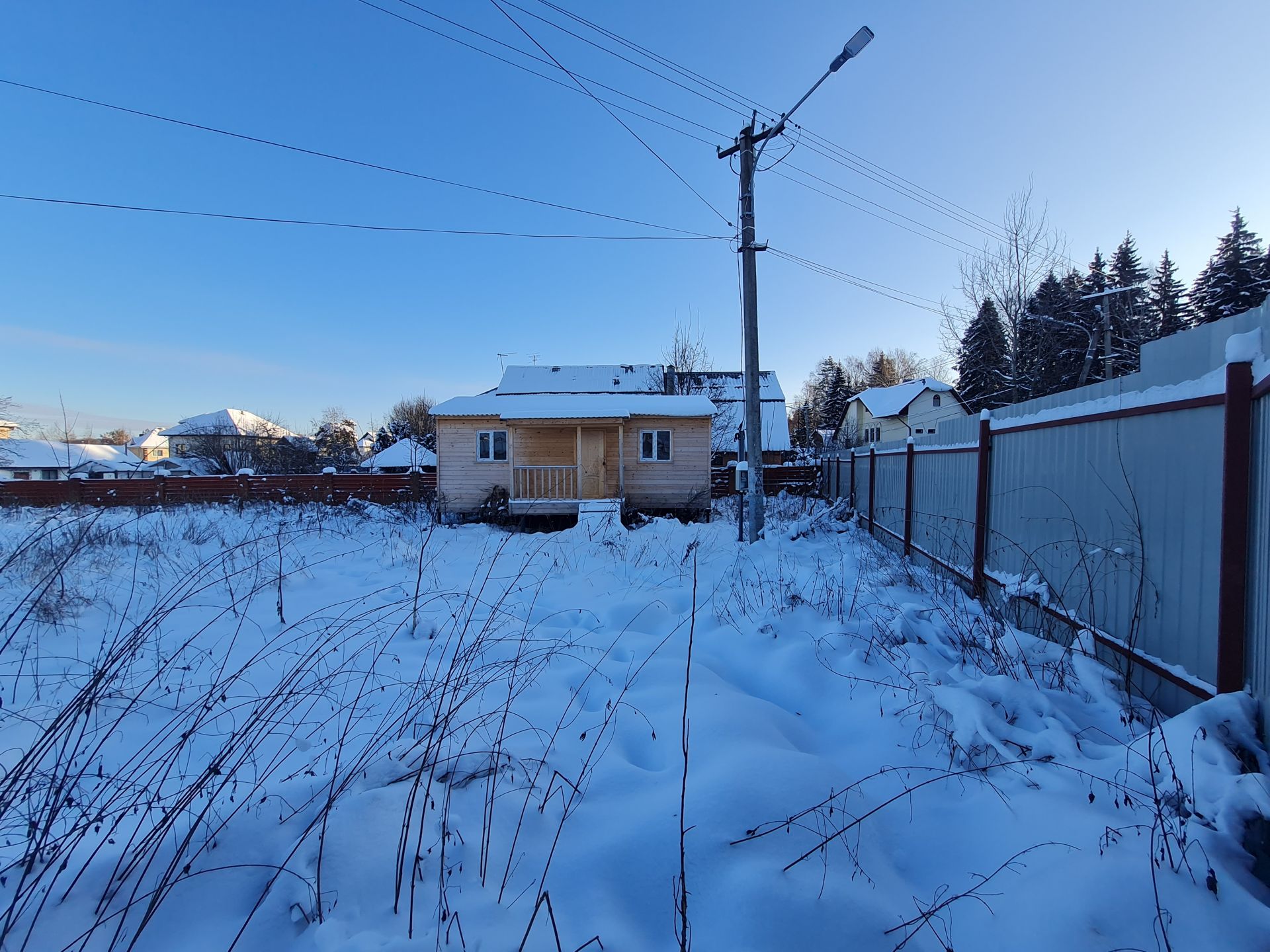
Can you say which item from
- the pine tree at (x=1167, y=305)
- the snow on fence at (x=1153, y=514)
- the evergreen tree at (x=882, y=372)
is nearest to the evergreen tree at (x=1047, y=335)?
the pine tree at (x=1167, y=305)

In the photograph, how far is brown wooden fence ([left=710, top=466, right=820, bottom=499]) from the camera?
18.3m

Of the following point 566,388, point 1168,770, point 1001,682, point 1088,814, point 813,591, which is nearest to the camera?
point 1088,814

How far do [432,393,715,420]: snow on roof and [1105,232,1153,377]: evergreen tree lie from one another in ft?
45.4

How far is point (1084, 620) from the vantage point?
9.82 feet

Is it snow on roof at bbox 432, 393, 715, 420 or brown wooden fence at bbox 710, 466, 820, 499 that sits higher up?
snow on roof at bbox 432, 393, 715, 420

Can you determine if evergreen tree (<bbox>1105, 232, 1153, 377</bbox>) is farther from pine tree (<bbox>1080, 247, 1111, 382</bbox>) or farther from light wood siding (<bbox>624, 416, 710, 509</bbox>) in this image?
light wood siding (<bbox>624, 416, 710, 509</bbox>)

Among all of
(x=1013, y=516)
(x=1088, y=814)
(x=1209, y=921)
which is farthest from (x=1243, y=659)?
(x=1013, y=516)

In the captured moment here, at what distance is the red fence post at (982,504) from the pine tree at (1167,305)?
30.4 meters

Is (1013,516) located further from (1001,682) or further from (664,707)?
(664,707)

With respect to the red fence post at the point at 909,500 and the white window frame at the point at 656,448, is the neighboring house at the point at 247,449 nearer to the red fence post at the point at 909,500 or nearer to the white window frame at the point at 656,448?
the white window frame at the point at 656,448

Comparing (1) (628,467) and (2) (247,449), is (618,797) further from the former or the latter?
(2) (247,449)

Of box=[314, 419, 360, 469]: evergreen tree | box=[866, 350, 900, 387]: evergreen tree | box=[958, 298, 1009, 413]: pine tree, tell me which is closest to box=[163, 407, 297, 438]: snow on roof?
box=[314, 419, 360, 469]: evergreen tree

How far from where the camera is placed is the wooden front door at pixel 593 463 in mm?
14250

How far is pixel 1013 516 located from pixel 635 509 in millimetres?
10407
